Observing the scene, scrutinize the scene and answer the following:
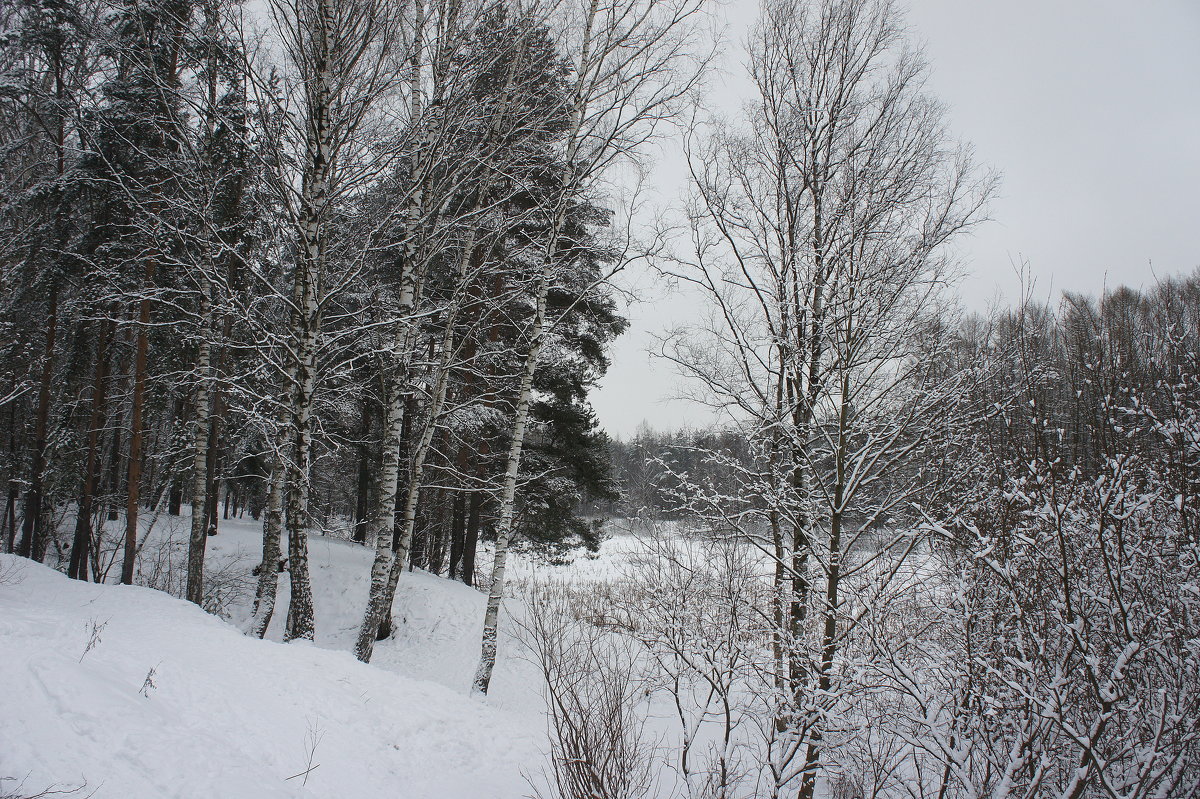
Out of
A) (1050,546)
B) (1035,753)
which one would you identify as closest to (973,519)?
(1050,546)

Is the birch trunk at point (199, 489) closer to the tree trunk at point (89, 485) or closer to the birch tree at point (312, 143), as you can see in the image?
the tree trunk at point (89, 485)

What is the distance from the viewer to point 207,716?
3908 millimetres

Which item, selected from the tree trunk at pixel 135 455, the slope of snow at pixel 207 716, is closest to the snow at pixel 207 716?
the slope of snow at pixel 207 716

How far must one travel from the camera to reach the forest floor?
3051 mm

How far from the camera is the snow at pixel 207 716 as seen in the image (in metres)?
3.06

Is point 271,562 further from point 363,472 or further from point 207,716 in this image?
point 363,472

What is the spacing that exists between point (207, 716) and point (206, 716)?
1 centimetres

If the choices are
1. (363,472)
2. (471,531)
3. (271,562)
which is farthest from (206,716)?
(363,472)

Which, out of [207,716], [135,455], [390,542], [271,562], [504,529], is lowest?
[207,716]

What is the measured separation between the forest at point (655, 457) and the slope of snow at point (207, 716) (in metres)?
0.04

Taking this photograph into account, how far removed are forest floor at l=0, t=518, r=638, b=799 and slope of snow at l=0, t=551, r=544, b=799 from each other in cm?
1

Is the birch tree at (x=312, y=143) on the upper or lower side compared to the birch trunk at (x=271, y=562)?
upper

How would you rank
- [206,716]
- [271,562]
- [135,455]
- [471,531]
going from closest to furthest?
1. [206,716]
2. [271,562]
3. [135,455]
4. [471,531]

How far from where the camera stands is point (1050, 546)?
14.0 feet
